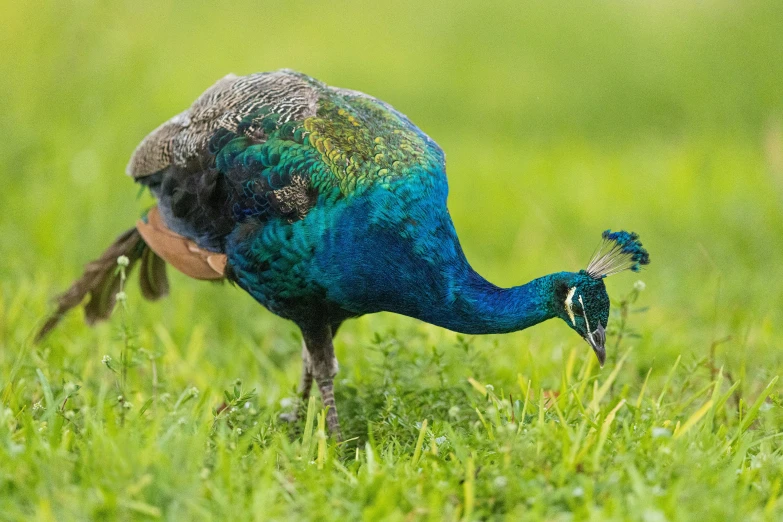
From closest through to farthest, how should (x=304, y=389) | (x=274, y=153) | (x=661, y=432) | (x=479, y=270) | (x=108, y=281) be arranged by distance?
1. (x=661, y=432)
2. (x=274, y=153)
3. (x=304, y=389)
4. (x=108, y=281)
5. (x=479, y=270)

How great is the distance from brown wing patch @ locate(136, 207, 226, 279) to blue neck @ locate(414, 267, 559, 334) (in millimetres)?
977

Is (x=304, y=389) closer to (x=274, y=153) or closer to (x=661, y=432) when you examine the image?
(x=274, y=153)

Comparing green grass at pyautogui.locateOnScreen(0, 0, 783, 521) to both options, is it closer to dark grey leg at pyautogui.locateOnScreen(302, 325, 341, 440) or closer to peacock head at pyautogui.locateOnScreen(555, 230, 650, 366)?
dark grey leg at pyautogui.locateOnScreen(302, 325, 341, 440)

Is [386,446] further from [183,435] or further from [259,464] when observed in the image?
[183,435]

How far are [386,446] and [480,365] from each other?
712 millimetres

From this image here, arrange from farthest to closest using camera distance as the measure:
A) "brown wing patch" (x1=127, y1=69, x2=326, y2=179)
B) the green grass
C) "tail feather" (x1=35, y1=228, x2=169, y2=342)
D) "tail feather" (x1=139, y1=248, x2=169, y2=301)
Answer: "tail feather" (x1=139, y1=248, x2=169, y2=301) → "tail feather" (x1=35, y1=228, x2=169, y2=342) → "brown wing patch" (x1=127, y1=69, x2=326, y2=179) → the green grass

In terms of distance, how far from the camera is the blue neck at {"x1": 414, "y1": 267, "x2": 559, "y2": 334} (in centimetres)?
356

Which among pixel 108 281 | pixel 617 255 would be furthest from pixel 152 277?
pixel 617 255

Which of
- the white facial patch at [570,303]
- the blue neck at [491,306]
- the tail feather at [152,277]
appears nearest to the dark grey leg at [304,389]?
the blue neck at [491,306]

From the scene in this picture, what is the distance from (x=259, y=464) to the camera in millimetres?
3115

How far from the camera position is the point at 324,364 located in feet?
13.3

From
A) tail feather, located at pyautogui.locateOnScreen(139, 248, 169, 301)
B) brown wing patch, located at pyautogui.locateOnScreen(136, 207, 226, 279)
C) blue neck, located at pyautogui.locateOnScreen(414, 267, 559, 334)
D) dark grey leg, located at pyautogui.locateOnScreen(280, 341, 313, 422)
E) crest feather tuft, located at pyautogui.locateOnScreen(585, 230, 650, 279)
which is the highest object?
crest feather tuft, located at pyautogui.locateOnScreen(585, 230, 650, 279)

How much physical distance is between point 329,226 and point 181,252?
87cm

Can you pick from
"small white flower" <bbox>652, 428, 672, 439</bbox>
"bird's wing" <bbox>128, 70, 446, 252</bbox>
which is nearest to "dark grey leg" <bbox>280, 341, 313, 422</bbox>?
"bird's wing" <bbox>128, 70, 446, 252</bbox>
